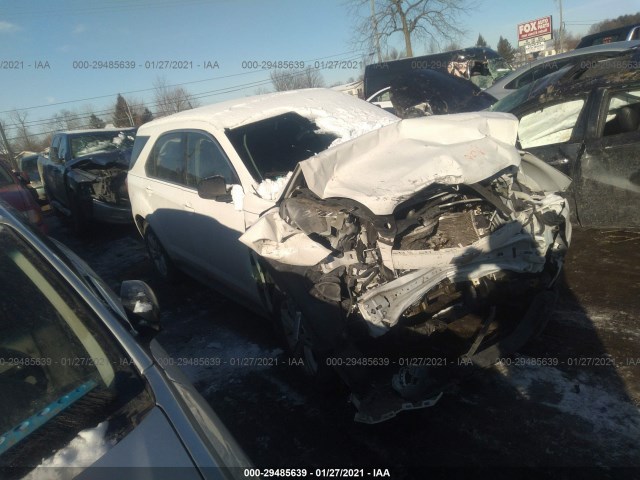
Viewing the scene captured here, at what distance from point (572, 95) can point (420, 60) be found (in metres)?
9.25

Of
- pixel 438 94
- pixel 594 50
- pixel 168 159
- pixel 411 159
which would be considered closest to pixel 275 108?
pixel 168 159

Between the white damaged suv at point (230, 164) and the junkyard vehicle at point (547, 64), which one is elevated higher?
the junkyard vehicle at point (547, 64)

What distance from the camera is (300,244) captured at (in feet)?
9.64

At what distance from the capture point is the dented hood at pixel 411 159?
2645mm

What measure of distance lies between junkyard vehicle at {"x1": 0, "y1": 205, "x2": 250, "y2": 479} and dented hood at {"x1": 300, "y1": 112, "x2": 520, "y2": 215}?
136cm

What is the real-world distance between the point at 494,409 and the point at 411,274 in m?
0.97

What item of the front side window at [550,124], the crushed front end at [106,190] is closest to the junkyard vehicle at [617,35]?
the front side window at [550,124]

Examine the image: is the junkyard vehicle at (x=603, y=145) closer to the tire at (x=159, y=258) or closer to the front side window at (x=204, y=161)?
the front side window at (x=204, y=161)

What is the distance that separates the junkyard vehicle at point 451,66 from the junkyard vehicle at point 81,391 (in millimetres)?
10459

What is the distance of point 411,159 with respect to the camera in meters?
2.86

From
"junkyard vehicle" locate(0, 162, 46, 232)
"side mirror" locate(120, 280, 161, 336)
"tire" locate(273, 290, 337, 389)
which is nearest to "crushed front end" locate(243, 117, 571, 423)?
"tire" locate(273, 290, 337, 389)

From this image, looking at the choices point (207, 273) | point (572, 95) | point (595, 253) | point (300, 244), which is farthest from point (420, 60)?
point (300, 244)

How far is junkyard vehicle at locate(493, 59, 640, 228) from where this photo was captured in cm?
412

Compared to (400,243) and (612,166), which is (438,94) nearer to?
(612,166)
